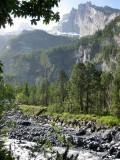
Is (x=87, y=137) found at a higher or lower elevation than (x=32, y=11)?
lower

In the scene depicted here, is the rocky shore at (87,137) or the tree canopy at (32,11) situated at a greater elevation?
the tree canopy at (32,11)

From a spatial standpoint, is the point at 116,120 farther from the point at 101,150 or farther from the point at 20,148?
the point at 20,148

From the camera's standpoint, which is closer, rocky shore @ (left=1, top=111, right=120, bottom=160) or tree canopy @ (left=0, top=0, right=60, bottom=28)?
tree canopy @ (left=0, top=0, right=60, bottom=28)

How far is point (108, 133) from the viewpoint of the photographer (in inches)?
1955

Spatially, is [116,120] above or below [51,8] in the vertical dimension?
below

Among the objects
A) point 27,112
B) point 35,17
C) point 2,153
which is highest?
point 35,17

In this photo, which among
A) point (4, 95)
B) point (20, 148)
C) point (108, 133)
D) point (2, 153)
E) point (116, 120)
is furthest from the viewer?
point (116, 120)

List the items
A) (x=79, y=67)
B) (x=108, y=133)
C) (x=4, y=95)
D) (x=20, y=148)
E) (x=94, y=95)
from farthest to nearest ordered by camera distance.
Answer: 1. (x=94, y=95)
2. (x=79, y=67)
3. (x=108, y=133)
4. (x=20, y=148)
5. (x=4, y=95)

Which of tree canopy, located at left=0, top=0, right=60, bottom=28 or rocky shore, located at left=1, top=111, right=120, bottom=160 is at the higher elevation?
tree canopy, located at left=0, top=0, right=60, bottom=28

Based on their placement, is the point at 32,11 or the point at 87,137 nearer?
the point at 32,11

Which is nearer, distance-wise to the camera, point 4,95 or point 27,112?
point 4,95

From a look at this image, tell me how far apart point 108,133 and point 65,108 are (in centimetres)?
4640

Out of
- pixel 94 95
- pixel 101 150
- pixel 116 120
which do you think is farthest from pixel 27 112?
pixel 101 150

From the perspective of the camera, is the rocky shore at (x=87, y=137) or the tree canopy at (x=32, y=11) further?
the rocky shore at (x=87, y=137)
